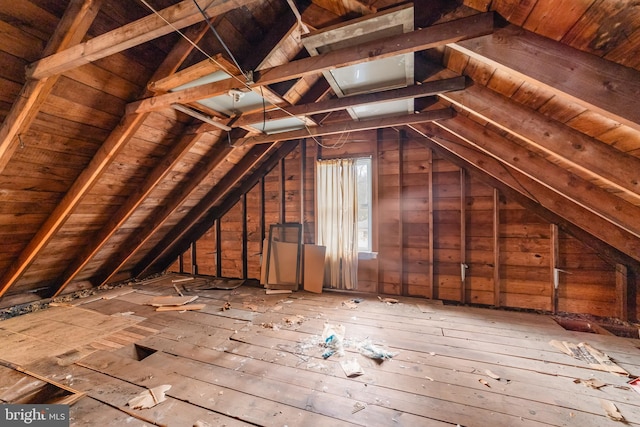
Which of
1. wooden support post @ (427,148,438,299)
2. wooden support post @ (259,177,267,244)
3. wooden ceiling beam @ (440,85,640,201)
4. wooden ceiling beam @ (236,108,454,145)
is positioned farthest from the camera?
wooden support post @ (259,177,267,244)

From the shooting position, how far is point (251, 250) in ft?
13.5

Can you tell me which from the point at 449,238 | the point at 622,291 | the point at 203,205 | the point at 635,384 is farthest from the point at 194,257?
the point at 622,291

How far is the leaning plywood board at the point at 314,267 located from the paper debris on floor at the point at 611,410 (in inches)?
104

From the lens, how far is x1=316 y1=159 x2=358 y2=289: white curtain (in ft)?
11.2

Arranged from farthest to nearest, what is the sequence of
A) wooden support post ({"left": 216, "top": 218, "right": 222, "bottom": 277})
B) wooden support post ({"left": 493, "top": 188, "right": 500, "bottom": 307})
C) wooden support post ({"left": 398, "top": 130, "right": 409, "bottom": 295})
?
wooden support post ({"left": 216, "top": 218, "right": 222, "bottom": 277}) < wooden support post ({"left": 398, "top": 130, "right": 409, "bottom": 295}) < wooden support post ({"left": 493, "top": 188, "right": 500, "bottom": 307})

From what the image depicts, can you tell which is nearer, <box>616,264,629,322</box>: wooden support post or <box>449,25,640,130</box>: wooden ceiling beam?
<box>449,25,640,130</box>: wooden ceiling beam

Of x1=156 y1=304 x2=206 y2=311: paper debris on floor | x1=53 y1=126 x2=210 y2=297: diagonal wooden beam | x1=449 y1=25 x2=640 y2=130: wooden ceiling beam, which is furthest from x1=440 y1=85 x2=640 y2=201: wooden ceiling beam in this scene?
x1=156 y1=304 x2=206 y2=311: paper debris on floor

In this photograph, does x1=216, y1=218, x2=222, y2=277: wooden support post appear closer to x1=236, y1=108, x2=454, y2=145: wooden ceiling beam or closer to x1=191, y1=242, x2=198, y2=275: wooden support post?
→ x1=191, y1=242, x2=198, y2=275: wooden support post

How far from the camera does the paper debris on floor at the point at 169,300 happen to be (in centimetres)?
306

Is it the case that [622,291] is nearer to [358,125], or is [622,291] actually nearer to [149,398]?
[358,125]

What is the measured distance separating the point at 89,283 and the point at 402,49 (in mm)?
5048

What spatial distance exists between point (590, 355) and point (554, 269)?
1013 mm

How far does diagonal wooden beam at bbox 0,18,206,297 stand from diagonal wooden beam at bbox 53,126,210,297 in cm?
51

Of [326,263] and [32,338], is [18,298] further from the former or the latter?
[326,263]
